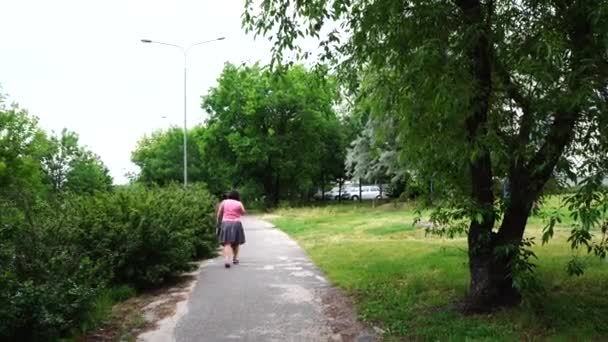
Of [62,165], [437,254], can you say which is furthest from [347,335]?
[62,165]

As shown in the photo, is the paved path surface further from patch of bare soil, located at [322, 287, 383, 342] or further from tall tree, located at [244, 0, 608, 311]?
tall tree, located at [244, 0, 608, 311]

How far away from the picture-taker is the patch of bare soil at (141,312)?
749 cm

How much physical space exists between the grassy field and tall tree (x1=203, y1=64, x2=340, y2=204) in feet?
124

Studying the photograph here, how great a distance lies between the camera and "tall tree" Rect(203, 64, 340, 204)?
52312 mm

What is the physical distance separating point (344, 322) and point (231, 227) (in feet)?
20.6

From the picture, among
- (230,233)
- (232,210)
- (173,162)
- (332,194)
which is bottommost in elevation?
(230,233)

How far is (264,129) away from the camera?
177ft

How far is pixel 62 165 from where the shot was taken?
3199 inches

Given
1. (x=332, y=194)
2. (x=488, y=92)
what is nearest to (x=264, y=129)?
(x=332, y=194)

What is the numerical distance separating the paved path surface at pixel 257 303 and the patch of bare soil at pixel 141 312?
0.31 metres

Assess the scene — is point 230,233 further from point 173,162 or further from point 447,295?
point 173,162

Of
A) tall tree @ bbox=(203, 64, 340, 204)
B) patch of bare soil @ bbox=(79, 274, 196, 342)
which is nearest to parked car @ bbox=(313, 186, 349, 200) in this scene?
tall tree @ bbox=(203, 64, 340, 204)

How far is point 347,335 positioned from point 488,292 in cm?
172

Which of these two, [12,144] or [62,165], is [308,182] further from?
[62,165]
